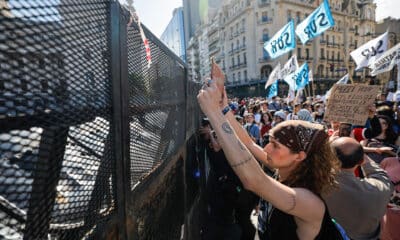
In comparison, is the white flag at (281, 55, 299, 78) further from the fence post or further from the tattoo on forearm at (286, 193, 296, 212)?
the fence post

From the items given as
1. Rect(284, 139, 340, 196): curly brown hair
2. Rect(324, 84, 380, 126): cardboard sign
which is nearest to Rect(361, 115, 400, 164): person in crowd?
Rect(324, 84, 380, 126): cardboard sign

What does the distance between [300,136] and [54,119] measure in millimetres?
1407

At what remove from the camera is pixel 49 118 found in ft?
2.78

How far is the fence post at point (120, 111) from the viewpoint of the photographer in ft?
4.01

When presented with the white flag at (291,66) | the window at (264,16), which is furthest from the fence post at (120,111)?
the window at (264,16)

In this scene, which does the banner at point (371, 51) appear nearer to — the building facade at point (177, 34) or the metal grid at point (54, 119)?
the building facade at point (177, 34)

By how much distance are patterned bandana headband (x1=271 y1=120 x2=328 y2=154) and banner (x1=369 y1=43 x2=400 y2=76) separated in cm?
687

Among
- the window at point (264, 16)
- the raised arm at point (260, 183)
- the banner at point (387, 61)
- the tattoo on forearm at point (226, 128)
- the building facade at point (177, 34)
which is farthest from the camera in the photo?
the window at point (264, 16)

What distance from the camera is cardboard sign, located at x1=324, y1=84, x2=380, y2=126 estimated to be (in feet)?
13.5

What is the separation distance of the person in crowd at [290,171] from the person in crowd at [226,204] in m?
2.28

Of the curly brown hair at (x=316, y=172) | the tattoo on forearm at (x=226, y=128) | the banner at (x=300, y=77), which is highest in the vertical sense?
the banner at (x=300, y=77)

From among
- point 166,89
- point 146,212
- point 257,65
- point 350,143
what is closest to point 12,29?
point 146,212

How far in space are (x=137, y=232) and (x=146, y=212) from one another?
0.68 feet

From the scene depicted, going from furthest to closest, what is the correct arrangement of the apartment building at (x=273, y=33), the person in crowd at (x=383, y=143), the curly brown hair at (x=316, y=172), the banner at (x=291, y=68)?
the apartment building at (x=273, y=33)
the banner at (x=291, y=68)
the person in crowd at (x=383, y=143)
the curly brown hair at (x=316, y=172)
